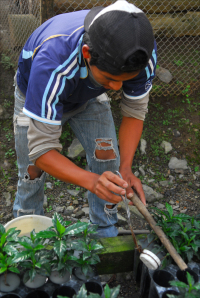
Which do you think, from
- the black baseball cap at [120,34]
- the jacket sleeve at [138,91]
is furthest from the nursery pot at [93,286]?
the jacket sleeve at [138,91]

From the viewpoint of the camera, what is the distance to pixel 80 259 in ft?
5.04

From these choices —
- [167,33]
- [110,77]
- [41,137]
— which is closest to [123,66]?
[110,77]

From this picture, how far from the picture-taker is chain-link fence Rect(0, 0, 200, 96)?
4.19m

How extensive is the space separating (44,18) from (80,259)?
2.67m

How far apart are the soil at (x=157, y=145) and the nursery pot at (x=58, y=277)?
1.47 meters

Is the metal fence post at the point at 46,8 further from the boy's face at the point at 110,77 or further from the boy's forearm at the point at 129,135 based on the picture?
the boy's face at the point at 110,77

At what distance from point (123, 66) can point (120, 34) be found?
146 millimetres

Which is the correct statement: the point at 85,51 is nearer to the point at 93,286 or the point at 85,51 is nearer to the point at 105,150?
the point at 105,150

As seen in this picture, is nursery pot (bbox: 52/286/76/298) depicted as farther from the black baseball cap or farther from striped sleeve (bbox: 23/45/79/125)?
the black baseball cap

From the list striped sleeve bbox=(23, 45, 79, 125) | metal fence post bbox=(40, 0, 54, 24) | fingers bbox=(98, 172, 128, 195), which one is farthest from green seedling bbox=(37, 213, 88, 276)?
metal fence post bbox=(40, 0, 54, 24)

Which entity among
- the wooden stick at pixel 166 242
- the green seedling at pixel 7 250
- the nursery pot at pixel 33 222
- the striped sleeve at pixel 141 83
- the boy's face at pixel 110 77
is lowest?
the nursery pot at pixel 33 222

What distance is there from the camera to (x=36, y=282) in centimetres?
151

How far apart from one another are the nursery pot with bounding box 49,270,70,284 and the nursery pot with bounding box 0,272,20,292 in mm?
175

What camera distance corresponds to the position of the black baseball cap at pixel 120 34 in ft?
4.43
